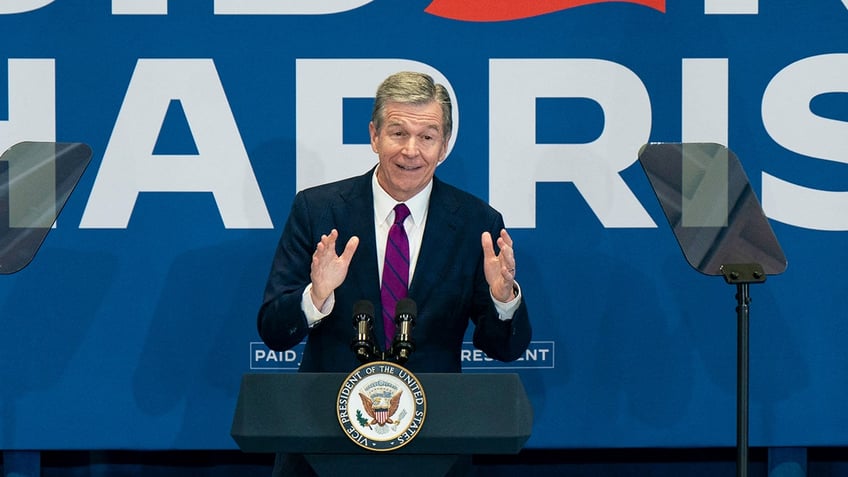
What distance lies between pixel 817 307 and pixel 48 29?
2.58 metres

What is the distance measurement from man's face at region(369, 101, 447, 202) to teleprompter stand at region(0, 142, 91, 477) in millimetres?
835

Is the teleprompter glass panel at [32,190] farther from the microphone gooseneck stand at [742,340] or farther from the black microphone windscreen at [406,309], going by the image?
Answer: the microphone gooseneck stand at [742,340]

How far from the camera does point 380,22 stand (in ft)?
11.6

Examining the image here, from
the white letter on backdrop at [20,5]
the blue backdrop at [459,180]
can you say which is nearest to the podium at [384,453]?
the blue backdrop at [459,180]

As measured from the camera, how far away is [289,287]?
260 centimetres

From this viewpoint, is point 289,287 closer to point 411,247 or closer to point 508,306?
point 411,247

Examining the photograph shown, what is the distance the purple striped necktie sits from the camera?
262 centimetres

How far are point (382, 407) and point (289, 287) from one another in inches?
27.4

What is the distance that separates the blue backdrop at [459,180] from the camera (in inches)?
138

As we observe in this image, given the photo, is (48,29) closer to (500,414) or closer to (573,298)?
(573,298)

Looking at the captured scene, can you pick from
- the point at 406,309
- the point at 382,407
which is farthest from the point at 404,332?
the point at 382,407

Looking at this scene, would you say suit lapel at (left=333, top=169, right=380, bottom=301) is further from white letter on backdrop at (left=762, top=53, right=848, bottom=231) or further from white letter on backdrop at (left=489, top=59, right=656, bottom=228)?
white letter on backdrop at (left=762, top=53, right=848, bottom=231)

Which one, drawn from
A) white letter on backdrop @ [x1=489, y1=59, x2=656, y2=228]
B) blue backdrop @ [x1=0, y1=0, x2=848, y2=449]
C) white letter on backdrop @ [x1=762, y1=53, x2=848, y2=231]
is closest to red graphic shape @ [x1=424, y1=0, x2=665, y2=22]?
blue backdrop @ [x1=0, y1=0, x2=848, y2=449]

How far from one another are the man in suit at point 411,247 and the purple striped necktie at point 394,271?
0.7 inches
